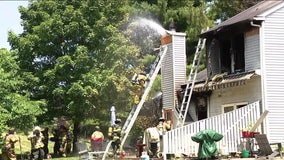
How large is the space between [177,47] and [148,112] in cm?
1118

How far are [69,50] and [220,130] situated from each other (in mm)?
12146


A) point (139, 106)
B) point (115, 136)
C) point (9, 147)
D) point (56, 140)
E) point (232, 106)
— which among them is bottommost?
point (9, 147)

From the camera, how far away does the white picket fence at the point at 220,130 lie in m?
19.0

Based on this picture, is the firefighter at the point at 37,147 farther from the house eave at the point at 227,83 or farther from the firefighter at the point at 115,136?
the house eave at the point at 227,83

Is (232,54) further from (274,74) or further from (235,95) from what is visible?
(274,74)

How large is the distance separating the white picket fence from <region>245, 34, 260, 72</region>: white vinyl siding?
164cm

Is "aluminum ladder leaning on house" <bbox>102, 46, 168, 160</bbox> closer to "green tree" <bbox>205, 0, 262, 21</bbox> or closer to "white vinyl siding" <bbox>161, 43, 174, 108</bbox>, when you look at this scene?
"white vinyl siding" <bbox>161, 43, 174, 108</bbox>

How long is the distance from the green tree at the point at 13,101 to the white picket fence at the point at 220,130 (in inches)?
335

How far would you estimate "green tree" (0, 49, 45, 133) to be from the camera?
24.0m

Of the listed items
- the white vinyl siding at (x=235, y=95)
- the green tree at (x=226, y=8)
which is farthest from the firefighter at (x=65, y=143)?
the green tree at (x=226, y=8)

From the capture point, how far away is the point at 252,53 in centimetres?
2067

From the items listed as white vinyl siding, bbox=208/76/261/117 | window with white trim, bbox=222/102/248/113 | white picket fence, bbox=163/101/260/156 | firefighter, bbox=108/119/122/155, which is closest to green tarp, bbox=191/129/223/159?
white picket fence, bbox=163/101/260/156

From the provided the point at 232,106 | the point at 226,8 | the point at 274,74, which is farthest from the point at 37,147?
the point at 226,8

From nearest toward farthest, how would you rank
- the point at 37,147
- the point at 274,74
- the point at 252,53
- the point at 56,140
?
1. the point at 37,147
2. the point at 274,74
3. the point at 252,53
4. the point at 56,140
